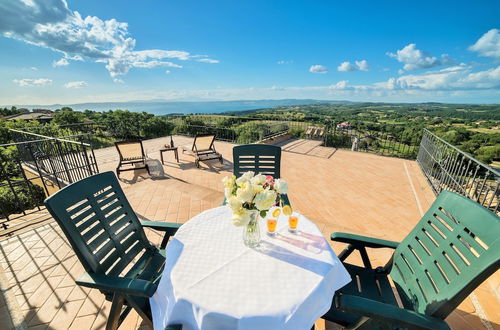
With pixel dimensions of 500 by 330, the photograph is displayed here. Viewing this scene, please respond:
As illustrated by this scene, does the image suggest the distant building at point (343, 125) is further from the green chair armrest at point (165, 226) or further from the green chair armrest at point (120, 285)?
the green chair armrest at point (120, 285)

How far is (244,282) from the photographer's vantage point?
1.04 metres

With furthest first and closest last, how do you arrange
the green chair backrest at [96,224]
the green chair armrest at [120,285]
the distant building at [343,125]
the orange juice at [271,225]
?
the distant building at [343,125] < the orange juice at [271,225] < the green chair backrest at [96,224] < the green chair armrest at [120,285]

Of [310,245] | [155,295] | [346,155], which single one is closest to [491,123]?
[346,155]

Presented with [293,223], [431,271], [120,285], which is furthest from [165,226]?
[431,271]

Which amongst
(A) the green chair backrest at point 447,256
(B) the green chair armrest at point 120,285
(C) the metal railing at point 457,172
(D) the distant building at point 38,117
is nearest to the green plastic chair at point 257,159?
(A) the green chair backrest at point 447,256

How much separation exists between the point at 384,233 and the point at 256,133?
6.35 meters

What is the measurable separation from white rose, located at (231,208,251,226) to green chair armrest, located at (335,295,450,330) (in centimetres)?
61

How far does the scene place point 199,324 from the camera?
0.89 meters

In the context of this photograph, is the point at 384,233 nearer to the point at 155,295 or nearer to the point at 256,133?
the point at 155,295

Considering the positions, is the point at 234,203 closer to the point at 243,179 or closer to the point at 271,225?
the point at 243,179

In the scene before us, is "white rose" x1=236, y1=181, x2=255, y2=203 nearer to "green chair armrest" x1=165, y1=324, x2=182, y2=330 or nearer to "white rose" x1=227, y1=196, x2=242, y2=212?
"white rose" x1=227, y1=196, x2=242, y2=212

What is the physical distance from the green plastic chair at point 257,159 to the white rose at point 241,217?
135 cm

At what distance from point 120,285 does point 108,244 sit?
0.44m

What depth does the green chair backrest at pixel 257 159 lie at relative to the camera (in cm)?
251
